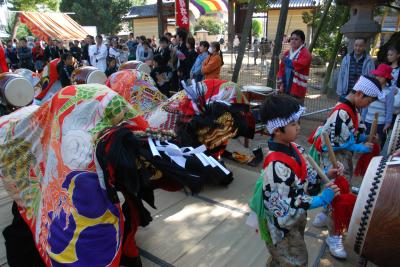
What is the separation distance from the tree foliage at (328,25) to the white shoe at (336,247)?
796 centimetres

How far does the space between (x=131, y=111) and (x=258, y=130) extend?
2.79m

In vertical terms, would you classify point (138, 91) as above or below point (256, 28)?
below

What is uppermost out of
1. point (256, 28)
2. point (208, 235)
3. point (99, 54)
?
point (256, 28)

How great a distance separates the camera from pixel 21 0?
27.0m

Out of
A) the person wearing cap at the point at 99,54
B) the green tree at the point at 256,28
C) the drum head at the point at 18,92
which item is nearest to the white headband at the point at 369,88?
the drum head at the point at 18,92

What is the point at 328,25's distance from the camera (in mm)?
10547

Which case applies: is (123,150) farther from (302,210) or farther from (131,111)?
(302,210)

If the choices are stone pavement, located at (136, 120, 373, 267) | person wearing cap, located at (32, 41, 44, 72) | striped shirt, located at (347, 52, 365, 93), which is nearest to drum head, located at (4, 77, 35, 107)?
stone pavement, located at (136, 120, 373, 267)

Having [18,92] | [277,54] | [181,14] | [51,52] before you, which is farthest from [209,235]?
[51,52]

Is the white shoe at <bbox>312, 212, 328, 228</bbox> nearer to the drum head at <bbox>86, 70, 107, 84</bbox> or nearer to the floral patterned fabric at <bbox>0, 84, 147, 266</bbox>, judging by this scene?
the floral patterned fabric at <bbox>0, 84, 147, 266</bbox>

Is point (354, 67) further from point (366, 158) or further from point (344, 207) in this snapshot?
point (344, 207)

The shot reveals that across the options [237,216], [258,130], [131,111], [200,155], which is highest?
[131,111]

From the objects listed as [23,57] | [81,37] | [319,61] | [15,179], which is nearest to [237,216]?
[15,179]

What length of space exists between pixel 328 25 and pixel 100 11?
977 inches
